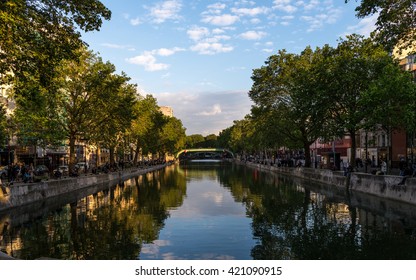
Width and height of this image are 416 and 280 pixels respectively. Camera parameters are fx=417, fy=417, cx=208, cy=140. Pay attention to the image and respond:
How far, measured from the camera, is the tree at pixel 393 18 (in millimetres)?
25016

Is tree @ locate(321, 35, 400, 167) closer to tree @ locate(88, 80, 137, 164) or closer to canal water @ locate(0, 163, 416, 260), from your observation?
canal water @ locate(0, 163, 416, 260)

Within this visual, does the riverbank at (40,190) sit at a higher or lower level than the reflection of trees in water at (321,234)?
higher

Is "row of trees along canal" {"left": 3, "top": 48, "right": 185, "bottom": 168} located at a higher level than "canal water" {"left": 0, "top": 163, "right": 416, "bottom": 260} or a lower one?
higher

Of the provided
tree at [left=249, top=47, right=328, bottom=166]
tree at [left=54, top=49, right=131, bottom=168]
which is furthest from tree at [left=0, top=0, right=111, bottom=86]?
tree at [left=249, top=47, right=328, bottom=166]

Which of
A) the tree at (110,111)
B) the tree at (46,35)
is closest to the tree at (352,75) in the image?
the tree at (110,111)

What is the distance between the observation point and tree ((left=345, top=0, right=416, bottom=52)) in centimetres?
2502

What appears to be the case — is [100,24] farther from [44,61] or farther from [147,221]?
[147,221]

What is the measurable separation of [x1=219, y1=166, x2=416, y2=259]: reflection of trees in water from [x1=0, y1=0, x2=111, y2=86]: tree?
47.9 feet

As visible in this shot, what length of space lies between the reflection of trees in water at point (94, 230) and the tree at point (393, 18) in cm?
1834

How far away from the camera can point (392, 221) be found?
25.1 meters

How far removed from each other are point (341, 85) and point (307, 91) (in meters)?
4.28

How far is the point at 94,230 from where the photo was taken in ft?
78.0

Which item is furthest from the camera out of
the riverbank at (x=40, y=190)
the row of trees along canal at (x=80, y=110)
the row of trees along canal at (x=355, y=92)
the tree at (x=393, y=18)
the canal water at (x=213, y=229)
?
the row of trees along canal at (x=80, y=110)

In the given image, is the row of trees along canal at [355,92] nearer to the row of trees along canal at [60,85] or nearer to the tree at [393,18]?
the tree at [393,18]
